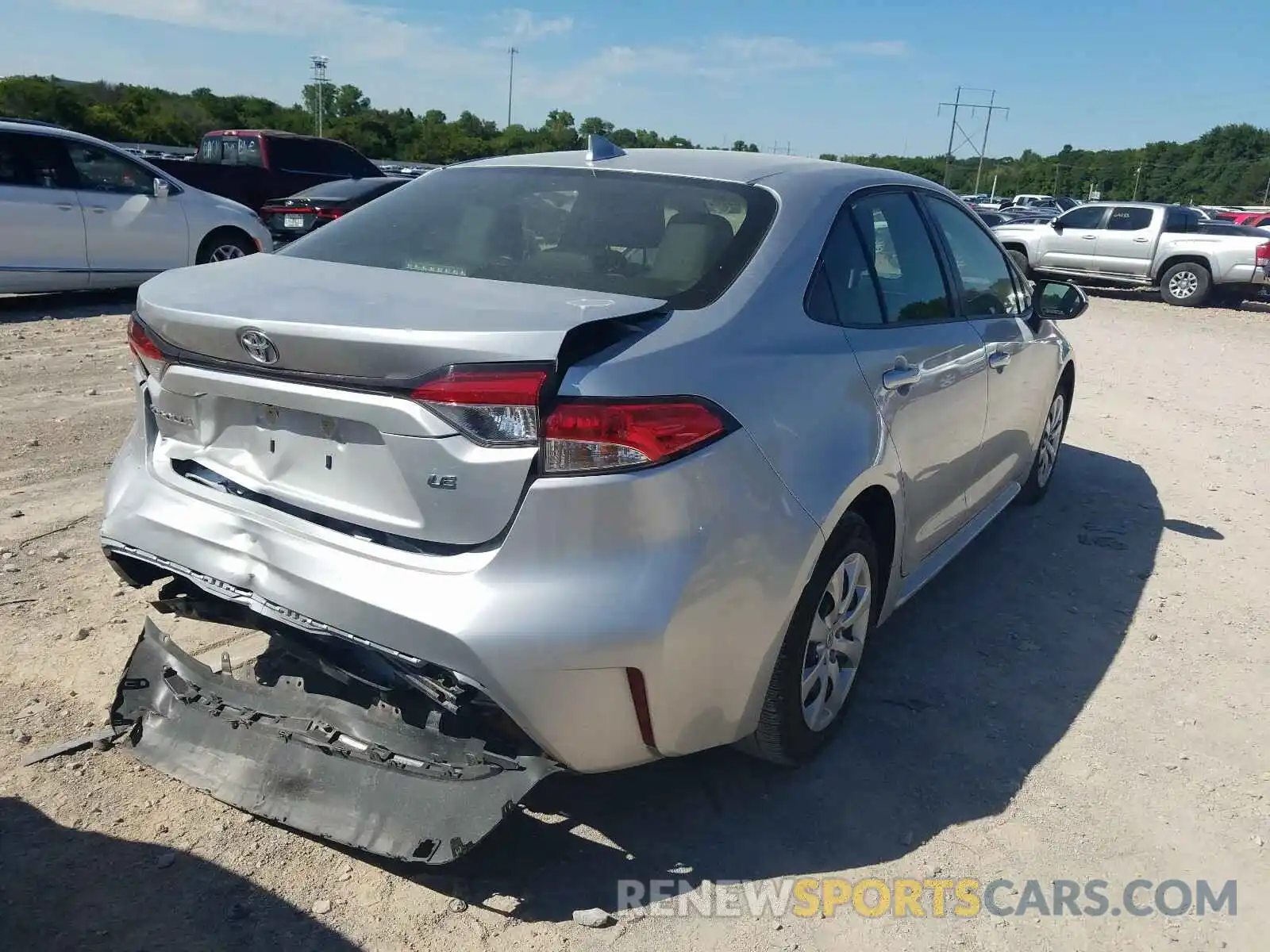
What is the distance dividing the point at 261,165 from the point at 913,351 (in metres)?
13.5

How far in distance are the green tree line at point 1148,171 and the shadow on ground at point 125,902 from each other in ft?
232

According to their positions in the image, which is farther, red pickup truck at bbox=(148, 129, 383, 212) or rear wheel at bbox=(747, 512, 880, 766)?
red pickup truck at bbox=(148, 129, 383, 212)

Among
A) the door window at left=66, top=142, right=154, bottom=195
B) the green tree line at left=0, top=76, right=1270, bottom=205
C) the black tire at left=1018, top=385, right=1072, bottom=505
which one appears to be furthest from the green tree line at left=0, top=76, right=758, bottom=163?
the black tire at left=1018, top=385, right=1072, bottom=505

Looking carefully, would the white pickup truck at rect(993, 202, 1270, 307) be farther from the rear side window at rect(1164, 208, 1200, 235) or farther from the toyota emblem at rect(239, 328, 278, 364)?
the toyota emblem at rect(239, 328, 278, 364)

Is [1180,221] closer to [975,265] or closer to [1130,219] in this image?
[1130,219]

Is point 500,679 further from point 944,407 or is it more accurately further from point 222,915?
point 944,407

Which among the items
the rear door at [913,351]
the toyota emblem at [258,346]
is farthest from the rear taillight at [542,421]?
the rear door at [913,351]

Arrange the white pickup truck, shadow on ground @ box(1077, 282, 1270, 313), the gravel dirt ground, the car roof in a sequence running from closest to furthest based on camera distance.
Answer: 1. the gravel dirt ground
2. the car roof
3. the white pickup truck
4. shadow on ground @ box(1077, 282, 1270, 313)

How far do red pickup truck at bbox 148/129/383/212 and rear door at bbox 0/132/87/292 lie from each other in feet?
12.5

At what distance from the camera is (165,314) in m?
2.60

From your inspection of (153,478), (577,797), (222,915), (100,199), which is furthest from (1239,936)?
(100,199)

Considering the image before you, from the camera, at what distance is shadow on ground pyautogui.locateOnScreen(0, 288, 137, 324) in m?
9.80

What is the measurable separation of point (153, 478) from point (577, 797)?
1.43m

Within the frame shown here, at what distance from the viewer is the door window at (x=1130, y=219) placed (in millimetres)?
18031
